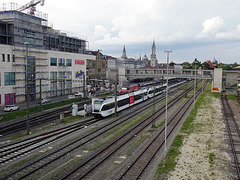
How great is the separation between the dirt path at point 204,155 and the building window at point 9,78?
36.5m

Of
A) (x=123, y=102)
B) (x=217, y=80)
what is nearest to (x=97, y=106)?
(x=123, y=102)

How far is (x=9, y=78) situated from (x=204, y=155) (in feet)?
130

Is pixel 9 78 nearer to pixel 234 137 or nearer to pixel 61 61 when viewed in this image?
pixel 61 61

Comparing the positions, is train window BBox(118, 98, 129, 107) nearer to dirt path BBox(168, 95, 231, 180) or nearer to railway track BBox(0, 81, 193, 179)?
railway track BBox(0, 81, 193, 179)

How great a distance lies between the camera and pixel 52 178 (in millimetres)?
14453

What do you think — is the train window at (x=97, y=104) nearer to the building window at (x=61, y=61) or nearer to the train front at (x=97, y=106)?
the train front at (x=97, y=106)

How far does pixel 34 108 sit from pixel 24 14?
2230cm

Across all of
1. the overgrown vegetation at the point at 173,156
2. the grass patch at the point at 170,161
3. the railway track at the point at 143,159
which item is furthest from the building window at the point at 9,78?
the grass patch at the point at 170,161

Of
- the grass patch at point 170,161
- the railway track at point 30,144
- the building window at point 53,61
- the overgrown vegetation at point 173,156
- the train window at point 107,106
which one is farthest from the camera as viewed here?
the building window at point 53,61

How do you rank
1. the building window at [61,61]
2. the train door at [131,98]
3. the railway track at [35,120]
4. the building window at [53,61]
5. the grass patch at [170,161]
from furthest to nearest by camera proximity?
the building window at [61,61] < the building window at [53,61] < the train door at [131,98] < the railway track at [35,120] < the grass patch at [170,161]

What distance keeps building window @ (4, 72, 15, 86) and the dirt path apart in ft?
120

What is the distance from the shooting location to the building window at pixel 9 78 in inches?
1636

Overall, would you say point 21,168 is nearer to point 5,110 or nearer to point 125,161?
point 125,161

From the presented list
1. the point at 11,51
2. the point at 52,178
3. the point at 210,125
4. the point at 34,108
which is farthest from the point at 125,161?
the point at 11,51
